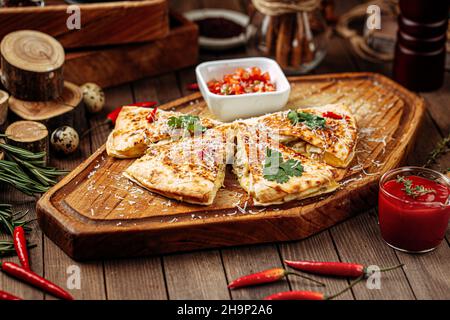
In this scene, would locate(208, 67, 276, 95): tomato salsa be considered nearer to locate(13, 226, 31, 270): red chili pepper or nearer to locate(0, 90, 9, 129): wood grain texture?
locate(0, 90, 9, 129): wood grain texture

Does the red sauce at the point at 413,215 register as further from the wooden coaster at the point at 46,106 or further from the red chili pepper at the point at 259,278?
the wooden coaster at the point at 46,106

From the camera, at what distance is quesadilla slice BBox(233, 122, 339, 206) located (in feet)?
14.3

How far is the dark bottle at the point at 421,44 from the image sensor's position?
19.0 feet

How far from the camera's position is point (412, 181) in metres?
4.43

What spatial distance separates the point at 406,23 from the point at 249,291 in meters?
3.04

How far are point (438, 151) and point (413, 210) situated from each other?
1298 millimetres

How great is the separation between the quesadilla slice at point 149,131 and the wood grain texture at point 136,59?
121 cm

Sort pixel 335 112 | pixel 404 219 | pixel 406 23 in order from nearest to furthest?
pixel 404 219, pixel 335 112, pixel 406 23

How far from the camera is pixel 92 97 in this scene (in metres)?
5.73

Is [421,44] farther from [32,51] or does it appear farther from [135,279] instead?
[135,279]

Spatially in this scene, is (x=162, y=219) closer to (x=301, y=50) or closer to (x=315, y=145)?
(x=315, y=145)

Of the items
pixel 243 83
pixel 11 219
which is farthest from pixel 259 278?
pixel 243 83

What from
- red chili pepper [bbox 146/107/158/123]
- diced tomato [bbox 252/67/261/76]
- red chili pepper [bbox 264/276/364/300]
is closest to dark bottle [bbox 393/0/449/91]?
diced tomato [bbox 252/67/261/76]

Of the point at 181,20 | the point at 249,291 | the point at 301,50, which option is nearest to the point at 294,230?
the point at 249,291
